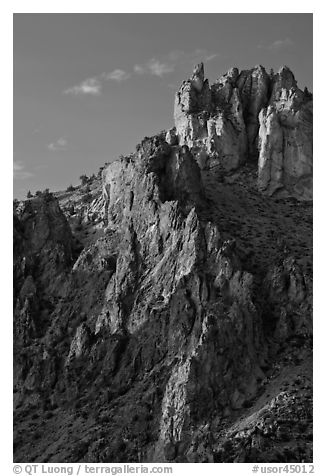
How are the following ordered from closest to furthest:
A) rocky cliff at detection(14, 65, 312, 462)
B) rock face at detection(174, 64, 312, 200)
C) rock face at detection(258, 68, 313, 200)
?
rocky cliff at detection(14, 65, 312, 462) < rock face at detection(258, 68, 313, 200) < rock face at detection(174, 64, 312, 200)

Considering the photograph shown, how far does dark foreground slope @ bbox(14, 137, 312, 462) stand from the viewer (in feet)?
257

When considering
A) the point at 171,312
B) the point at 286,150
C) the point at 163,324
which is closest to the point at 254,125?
the point at 286,150

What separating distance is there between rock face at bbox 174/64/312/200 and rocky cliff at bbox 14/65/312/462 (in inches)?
15.4

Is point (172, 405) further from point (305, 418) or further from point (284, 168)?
point (284, 168)

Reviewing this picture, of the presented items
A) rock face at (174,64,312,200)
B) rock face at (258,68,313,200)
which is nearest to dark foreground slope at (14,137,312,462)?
rock face at (258,68,313,200)

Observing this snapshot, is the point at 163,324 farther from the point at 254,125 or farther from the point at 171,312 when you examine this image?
the point at 254,125

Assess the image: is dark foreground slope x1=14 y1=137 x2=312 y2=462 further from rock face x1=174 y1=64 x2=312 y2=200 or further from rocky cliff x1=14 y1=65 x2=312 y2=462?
rock face x1=174 y1=64 x2=312 y2=200

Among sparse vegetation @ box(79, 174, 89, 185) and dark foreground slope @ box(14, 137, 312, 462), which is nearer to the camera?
dark foreground slope @ box(14, 137, 312, 462)

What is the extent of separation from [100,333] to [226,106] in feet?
176

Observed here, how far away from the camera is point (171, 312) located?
89.6 m

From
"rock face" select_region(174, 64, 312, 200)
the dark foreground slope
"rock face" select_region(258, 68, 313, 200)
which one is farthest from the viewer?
"rock face" select_region(174, 64, 312, 200)

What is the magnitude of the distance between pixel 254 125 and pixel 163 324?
50.8 meters

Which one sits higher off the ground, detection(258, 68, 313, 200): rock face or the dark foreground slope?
detection(258, 68, 313, 200): rock face

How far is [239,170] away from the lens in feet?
405
